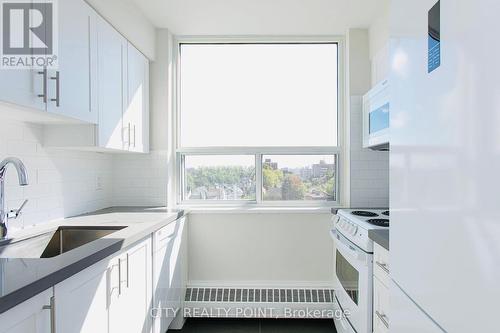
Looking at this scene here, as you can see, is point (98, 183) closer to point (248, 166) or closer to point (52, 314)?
point (248, 166)

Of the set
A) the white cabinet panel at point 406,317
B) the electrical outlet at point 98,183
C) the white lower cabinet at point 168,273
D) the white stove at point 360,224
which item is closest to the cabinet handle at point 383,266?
the white stove at point 360,224

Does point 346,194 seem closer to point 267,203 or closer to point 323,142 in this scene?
point 323,142

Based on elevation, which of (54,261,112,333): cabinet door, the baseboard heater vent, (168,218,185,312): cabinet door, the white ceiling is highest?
the white ceiling

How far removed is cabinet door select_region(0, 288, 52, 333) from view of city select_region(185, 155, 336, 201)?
1951mm

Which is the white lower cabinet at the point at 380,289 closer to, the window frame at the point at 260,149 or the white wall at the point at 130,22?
the window frame at the point at 260,149

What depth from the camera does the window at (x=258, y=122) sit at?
9.48ft

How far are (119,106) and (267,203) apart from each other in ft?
4.87

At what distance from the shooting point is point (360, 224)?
1.81 metres

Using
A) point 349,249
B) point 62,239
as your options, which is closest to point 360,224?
point 349,249

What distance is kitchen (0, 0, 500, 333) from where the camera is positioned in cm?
71

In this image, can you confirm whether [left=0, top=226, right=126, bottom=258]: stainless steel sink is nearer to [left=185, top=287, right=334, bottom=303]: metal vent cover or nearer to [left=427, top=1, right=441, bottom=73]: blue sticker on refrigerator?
[left=185, top=287, right=334, bottom=303]: metal vent cover

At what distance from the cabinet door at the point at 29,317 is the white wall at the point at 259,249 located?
1.80 meters

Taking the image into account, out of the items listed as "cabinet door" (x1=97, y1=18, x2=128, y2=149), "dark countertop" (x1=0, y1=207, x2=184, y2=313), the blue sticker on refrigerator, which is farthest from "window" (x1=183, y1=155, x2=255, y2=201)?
the blue sticker on refrigerator

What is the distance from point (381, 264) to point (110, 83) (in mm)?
1901
